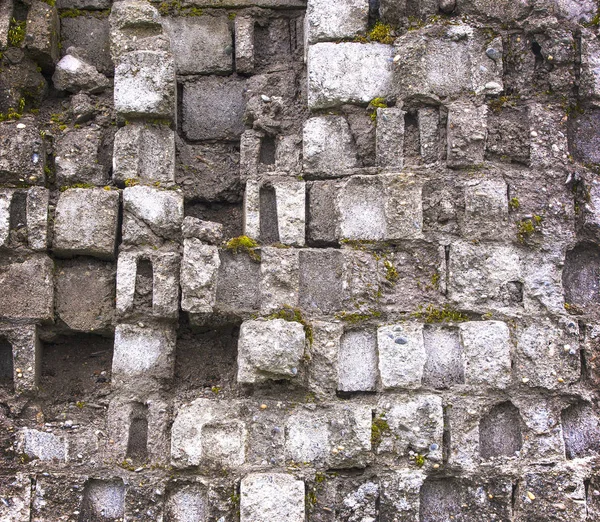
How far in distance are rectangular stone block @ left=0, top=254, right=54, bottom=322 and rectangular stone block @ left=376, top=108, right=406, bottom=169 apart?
1.50 meters

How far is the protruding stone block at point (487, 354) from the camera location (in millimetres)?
3303

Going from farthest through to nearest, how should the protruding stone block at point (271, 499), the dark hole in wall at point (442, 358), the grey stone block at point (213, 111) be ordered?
the grey stone block at point (213, 111) → the dark hole in wall at point (442, 358) → the protruding stone block at point (271, 499)

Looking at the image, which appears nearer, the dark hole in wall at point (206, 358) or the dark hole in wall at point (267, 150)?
the dark hole in wall at point (206, 358)

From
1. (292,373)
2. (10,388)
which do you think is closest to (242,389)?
(292,373)

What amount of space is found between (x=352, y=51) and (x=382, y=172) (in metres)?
0.57

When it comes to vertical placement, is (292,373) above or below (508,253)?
below

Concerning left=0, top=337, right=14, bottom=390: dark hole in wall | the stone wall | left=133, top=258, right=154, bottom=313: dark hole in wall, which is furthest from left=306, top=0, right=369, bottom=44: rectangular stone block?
left=0, top=337, right=14, bottom=390: dark hole in wall

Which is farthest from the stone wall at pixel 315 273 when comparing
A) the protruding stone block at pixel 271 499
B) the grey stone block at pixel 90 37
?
the grey stone block at pixel 90 37

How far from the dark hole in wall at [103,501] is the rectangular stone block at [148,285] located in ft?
2.24

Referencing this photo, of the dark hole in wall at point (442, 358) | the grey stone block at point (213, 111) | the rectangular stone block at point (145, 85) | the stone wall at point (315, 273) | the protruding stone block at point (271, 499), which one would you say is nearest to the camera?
the protruding stone block at point (271, 499)

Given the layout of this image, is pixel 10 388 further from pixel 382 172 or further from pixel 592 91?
pixel 592 91

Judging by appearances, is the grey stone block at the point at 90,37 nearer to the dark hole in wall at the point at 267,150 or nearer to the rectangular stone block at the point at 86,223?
the rectangular stone block at the point at 86,223

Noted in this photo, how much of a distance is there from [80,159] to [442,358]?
1.79 meters

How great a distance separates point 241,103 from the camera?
380 cm
